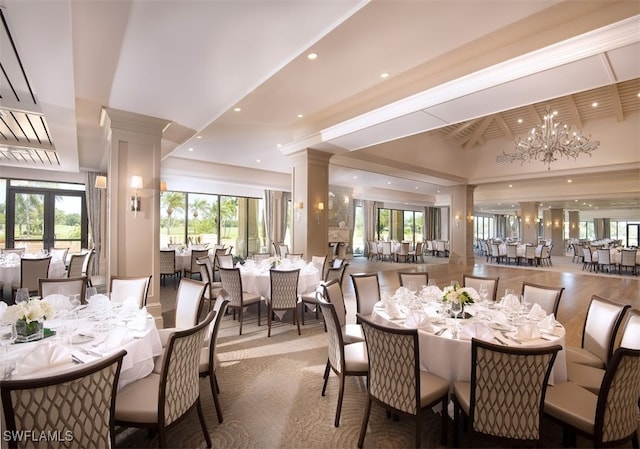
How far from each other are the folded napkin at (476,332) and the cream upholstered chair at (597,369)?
0.78 metres

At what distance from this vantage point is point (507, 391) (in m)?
1.83

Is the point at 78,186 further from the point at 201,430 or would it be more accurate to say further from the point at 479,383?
the point at 479,383

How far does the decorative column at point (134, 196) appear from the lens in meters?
4.62

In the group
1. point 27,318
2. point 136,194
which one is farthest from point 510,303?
point 136,194

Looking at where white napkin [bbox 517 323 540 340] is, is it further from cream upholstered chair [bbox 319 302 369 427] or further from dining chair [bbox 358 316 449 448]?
cream upholstered chair [bbox 319 302 369 427]

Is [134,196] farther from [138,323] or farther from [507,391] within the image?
[507,391]

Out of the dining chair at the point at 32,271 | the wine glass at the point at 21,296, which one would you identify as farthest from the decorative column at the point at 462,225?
the wine glass at the point at 21,296

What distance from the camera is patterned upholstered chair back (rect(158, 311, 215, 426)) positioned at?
72.4 inches

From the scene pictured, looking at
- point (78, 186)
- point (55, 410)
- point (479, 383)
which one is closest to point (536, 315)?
point (479, 383)

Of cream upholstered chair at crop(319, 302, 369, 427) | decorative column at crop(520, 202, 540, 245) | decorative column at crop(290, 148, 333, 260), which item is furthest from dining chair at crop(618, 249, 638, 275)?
cream upholstered chair at crop(319, 302, 369, 427)

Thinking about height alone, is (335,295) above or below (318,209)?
below

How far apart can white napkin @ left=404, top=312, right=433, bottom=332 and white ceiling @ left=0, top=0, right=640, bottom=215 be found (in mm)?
2432

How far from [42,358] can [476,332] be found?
109 inches

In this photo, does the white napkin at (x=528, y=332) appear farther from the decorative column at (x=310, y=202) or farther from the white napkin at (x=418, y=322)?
the decorative column at (x=310, y=202)
